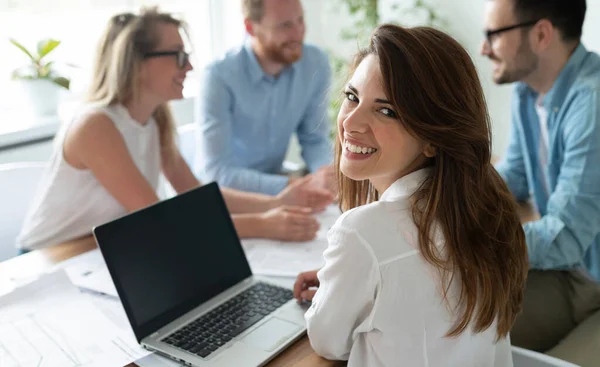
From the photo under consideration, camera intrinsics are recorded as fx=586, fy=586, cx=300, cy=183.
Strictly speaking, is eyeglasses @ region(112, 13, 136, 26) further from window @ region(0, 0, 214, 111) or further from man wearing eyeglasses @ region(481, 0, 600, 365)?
man wearing eyeglasses @ region(481, 0, 600, 365)

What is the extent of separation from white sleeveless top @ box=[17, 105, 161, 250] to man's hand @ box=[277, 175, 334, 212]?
0.52 meters

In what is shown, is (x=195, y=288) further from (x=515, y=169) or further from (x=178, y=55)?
(x=515, y=169)

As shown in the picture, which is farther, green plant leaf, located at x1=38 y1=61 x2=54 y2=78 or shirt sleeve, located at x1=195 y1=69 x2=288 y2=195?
green plant leaf, located at x1=38 y1=61 x2=54 y2=78

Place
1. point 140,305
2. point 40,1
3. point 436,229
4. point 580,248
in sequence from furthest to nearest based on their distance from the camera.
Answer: point 40,1 → point 580,248 → point 140,305 → point 436,229

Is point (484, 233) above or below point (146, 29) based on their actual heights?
below

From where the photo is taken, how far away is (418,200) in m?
1.00

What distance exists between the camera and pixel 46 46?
2.62 meters

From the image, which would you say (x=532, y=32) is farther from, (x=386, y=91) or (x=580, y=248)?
(x=386, y=91)

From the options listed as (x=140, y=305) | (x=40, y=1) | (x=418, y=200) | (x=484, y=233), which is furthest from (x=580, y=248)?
(x=40, y=1)

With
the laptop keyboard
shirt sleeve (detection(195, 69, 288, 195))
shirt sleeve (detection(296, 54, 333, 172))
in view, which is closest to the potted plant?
shirt sleeve (detection(195, 69, 288, 195))

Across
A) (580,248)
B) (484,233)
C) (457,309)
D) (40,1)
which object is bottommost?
(580,248)

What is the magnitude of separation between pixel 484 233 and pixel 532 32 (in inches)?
40.8

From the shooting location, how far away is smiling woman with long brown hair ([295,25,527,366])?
0.95 metres

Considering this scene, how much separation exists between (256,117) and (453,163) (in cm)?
163
